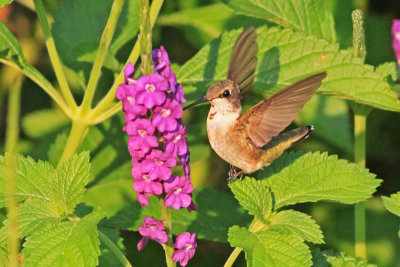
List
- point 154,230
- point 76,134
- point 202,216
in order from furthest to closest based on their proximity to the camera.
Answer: point 202,216 < point 76,134 < point 154,230

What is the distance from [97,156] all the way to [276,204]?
1.21m

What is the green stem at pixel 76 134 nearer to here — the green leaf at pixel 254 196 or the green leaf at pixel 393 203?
the green leaf at pixel 254 196

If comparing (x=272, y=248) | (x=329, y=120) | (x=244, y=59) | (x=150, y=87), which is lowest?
(x=329, y=120)

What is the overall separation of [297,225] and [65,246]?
0.68 meters

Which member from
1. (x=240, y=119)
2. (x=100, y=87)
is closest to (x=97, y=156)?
(x=100, y=87)

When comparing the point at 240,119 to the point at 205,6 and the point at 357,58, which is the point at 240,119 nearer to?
the point at 357,58

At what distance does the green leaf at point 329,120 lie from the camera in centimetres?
347

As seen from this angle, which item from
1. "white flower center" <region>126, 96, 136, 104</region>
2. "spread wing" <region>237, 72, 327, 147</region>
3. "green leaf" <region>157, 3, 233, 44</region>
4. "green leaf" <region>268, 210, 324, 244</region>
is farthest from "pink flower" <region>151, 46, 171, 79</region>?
"green leaf" <region>157, 3, 233, 44</region>

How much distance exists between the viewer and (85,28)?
10.3 ft

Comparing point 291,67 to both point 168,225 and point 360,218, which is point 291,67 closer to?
point 360,218

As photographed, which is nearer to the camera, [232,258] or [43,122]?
[232,258]

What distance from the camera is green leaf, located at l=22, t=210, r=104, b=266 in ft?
6.27

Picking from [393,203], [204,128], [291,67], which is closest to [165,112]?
[393,203]

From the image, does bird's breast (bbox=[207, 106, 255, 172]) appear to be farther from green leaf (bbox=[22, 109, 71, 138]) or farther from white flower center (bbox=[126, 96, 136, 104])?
green leaf (bbox=[22, 109, 71, 138])
